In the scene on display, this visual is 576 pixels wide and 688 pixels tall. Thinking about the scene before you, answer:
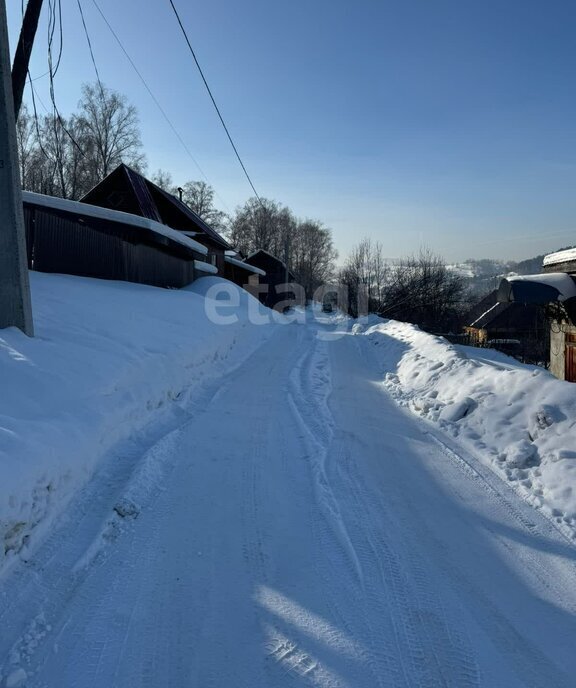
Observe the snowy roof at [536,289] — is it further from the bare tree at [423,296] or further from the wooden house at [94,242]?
the bare tree at [423,296]

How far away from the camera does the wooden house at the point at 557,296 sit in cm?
839

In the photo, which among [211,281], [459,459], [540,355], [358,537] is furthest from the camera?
[540,355]

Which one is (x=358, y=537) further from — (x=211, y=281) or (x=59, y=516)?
(x=211, y=281)

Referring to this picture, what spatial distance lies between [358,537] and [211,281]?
19370mm

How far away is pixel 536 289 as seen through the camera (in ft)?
27.7

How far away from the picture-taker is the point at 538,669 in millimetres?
2244

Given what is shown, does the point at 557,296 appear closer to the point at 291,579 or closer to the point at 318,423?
the point at 318,423

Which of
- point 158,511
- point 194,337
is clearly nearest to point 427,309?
point 194,337

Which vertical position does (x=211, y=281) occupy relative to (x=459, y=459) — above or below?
above

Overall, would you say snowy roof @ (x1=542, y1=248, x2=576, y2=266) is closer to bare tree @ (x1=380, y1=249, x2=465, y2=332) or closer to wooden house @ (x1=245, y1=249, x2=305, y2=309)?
bare tree @ (x1=380, y1=249, x2=465, y2=332)

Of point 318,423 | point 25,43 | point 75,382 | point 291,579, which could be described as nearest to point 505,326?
point 318,423

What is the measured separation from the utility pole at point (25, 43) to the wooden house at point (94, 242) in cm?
354

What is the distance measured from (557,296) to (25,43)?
9.96 meters

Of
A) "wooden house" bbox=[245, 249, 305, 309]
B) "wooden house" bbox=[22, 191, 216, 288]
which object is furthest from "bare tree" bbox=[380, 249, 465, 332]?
"wooden house" bbox=[22, 191, 216, 288]
